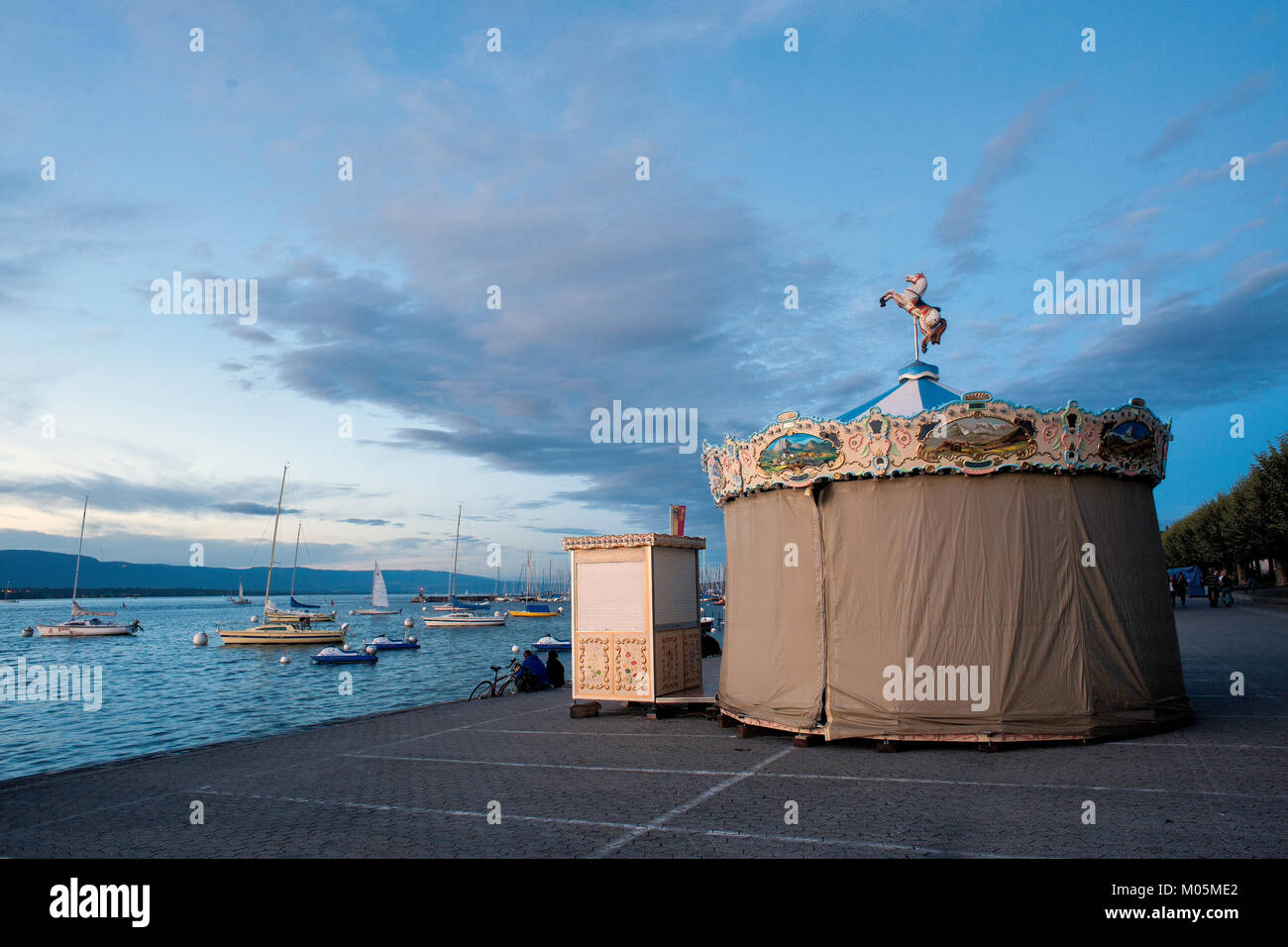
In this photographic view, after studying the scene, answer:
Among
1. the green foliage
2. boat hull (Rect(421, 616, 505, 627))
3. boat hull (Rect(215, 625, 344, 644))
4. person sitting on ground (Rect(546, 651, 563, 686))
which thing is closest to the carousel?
person sitting on ground (Rect(546, 651, 563, 686))

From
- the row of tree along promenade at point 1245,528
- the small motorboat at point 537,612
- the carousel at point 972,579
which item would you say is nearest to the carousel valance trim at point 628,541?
the carousel at point 972,579

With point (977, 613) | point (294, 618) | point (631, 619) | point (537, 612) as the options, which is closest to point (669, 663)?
point (631, 619)

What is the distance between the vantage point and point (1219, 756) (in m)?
10.7

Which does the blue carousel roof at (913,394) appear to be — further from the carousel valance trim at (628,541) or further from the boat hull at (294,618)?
the boat hull at (294,618)

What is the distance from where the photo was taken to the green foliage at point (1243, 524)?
134 ft

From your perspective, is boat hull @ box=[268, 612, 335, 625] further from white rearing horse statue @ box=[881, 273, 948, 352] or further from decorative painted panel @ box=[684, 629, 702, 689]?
white rearing horse statue @ box=[881, 273, 948, 352]

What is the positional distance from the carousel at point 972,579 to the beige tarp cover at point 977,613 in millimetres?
27

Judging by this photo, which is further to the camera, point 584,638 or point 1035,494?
point 584,638

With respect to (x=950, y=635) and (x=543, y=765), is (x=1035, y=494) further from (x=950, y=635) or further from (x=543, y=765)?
(x=543, y=765)

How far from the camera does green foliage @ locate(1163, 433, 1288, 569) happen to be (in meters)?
41.0

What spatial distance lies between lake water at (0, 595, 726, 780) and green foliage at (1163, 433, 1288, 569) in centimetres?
3370

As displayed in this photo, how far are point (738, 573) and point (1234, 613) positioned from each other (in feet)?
121

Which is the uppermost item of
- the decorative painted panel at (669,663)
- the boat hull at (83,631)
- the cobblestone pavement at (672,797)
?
the decorative painted panel at (669,663)
